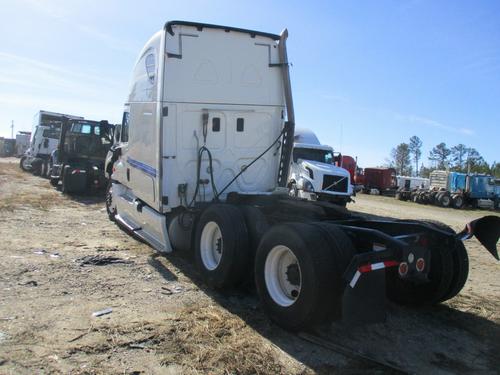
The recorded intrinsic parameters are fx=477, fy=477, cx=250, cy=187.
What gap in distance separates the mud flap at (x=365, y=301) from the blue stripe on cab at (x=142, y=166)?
4.48 metres

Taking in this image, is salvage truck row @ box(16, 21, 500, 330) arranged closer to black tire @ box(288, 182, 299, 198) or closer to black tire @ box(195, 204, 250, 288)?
black tire @ box(195, 204, 250, 288)

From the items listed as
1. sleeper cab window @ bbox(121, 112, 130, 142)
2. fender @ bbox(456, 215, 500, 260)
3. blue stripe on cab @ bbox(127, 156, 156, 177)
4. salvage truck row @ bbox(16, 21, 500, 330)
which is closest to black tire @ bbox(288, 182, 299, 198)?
salvage truck row @ bbox(16, 21, 500, 330)

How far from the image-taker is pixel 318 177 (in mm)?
16547

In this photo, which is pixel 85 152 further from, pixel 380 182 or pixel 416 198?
pixel 380 182

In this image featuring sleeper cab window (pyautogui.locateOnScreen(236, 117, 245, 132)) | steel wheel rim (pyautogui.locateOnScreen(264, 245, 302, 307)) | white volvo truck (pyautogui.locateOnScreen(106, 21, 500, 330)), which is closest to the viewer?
white volvo truck (pyautogui.locateOnScreen(106, 21, 500, 330))

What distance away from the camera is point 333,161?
18516mm

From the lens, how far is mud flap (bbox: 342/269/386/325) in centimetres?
435

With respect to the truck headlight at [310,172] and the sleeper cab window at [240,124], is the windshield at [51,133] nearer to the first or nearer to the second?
the truck headlight at [310,172]

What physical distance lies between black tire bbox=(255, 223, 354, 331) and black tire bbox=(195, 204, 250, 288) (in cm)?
108

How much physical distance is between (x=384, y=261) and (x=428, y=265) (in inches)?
36.7

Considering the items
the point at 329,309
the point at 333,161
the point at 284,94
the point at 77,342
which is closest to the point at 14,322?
the point at 77,342

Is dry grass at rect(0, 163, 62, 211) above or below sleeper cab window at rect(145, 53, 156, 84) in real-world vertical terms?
below

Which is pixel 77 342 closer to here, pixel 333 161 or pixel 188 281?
pixel 188 281

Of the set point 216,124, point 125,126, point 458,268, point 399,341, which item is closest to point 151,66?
point 216,124
